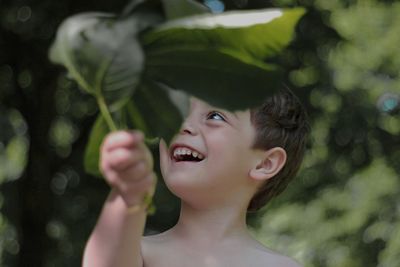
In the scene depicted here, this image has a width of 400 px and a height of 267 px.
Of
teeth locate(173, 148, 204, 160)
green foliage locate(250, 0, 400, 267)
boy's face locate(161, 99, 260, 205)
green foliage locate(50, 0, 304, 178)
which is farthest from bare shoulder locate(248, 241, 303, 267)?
green foliage locate(250, 0, 400, 267)

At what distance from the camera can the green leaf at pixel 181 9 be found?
3.82ft

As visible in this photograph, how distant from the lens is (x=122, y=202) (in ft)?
4.43

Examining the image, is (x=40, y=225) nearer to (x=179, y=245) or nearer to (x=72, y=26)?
(x=179, y=245)

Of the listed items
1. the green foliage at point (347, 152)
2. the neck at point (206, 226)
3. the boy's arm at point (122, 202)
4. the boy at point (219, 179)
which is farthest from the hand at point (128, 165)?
the green foliage at point (347, 152)

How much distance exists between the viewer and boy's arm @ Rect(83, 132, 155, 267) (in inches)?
47.4

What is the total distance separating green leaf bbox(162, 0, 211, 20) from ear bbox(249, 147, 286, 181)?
75 cm

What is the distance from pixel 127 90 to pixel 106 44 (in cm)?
6

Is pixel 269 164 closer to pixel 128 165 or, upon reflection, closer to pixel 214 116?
pixel 214 116

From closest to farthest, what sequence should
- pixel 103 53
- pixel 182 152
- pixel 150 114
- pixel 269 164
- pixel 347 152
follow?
pixel 103 53, pixel 150 114, pixel 182 152, pixel 269 164, pixel 347 152

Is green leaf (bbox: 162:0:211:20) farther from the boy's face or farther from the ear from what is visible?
the ear

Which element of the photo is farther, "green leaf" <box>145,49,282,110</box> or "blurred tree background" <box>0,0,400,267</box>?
"blurred tree background" <box>0,0,400,267</box>

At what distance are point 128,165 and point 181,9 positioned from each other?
0.20 meters

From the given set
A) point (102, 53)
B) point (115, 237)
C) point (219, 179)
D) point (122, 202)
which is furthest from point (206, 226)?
point (102, 53)

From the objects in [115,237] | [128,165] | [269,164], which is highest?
[128,165]
